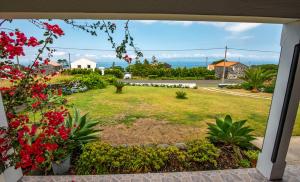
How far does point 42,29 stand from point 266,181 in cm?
332

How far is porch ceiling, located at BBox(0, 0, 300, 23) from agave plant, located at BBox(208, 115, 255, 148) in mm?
2060

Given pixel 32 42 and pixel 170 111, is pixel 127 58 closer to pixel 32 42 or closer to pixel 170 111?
pixel 32 42

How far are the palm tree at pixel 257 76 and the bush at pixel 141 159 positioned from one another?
10987 millimetres

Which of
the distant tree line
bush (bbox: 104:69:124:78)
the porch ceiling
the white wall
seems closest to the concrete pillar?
the porch ceiling

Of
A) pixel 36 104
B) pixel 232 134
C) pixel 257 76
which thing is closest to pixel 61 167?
pixel 36 104

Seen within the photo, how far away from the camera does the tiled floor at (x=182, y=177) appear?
239 centimetres

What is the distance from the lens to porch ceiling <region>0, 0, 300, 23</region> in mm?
1380

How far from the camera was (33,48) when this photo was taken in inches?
70.9

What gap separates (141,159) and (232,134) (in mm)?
1666

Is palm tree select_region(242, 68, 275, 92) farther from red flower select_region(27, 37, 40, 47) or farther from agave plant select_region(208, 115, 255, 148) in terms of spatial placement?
red flower select_region(27, 37, 40, 47)

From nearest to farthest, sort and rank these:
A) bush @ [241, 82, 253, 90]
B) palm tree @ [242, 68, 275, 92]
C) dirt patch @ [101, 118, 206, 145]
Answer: dirt patch @ [101, 118, 206, 145]
palm tree @ [242, 68, 275, 92]
bush @ [241, 82, 253, 90]

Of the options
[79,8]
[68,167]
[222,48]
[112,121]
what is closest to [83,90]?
[112,121]

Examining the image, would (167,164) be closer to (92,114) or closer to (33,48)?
(33,48)

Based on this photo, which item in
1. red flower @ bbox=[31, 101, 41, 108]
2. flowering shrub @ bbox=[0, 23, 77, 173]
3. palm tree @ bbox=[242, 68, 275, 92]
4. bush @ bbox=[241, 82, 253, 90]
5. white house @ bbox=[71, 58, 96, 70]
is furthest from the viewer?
bush @ bbox=[241, 82, 253, 90]
